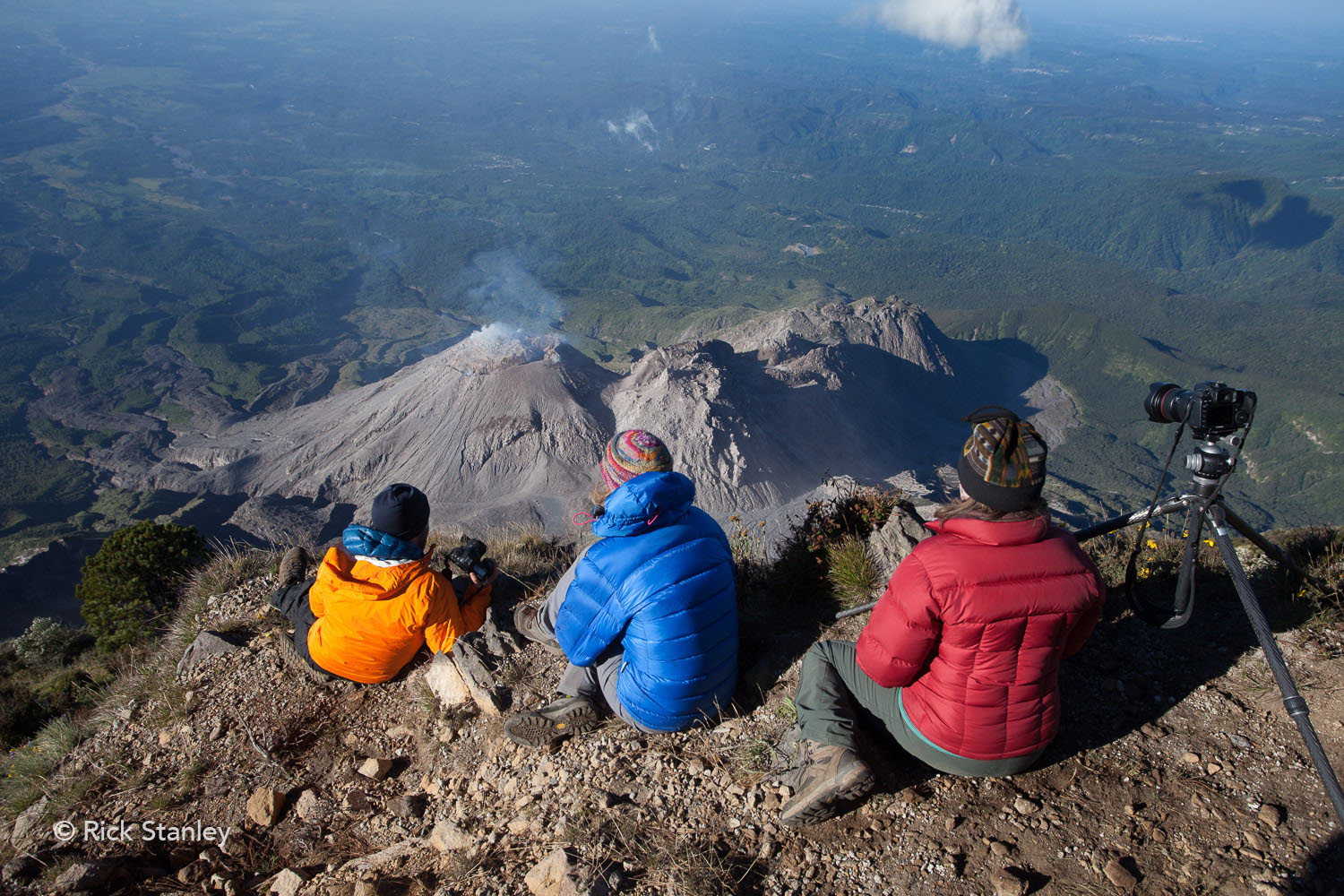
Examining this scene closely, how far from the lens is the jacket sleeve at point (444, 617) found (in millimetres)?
5164

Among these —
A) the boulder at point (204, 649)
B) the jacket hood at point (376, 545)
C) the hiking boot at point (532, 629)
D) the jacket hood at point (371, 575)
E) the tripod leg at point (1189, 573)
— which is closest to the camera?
the tripod leg at point (1189, 573)

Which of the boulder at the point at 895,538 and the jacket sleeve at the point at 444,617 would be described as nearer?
the jacket sleeve at the point at 444,617

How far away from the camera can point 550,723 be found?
463cm

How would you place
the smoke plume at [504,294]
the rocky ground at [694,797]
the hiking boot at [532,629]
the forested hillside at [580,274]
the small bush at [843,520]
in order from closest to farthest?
the rocky ground at [694,797], the hiking boot at [532,629], the small bush at [843,520], the forested hillside at [580,274], the smoke plume at [504,294]

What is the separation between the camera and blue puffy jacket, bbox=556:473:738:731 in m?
4.09

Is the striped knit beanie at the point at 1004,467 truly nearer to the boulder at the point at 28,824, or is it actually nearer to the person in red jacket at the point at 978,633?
the person in red jacket at the point at 978,633

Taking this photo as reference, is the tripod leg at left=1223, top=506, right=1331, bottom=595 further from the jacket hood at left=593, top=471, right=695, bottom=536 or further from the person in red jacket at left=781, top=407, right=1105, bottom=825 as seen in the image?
the jacket hood at left=593, top=471, right=695, bottom=536

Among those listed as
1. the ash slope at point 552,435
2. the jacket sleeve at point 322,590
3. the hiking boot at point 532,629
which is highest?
the jacket sleeve at point 322,590

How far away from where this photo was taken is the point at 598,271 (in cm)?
12612

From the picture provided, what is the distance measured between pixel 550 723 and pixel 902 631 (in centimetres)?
260

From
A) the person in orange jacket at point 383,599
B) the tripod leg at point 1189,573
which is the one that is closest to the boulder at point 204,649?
the person in orange jacket at point 383,599

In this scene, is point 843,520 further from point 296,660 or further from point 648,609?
point 296,660

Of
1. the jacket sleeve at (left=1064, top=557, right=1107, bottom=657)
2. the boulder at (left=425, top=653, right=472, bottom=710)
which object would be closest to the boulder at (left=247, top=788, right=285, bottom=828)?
the boulder at (left=425, top=653, right=472, bottom=710)

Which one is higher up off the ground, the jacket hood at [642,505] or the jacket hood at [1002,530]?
the jacket hood at [1002,530]
